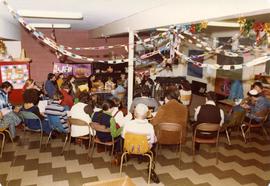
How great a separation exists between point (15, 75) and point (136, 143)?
5984 mm

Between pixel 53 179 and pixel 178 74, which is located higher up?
pixel 178 74

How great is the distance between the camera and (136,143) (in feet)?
12.0

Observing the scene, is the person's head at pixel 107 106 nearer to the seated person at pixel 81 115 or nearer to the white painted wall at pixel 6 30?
the seated person at pixel 81 115

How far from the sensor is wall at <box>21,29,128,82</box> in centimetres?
932

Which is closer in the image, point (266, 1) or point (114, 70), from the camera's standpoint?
point (266, 1)

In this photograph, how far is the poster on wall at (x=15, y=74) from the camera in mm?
7898

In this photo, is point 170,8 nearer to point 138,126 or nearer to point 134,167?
point 138,126

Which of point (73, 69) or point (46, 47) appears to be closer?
point (46, 47)

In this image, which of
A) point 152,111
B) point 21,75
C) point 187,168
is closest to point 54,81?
point 21,75

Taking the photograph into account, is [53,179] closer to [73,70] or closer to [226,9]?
[226,9]

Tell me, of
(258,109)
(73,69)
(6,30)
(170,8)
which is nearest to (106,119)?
(170,8)

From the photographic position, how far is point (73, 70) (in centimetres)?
970

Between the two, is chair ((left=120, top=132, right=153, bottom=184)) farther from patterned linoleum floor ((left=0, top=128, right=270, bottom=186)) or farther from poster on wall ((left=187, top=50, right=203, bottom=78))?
poster on wall ((left=187, top=50, right=203, bottom=78))

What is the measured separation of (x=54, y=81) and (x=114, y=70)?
10.7 feet
